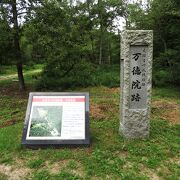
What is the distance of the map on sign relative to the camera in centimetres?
505

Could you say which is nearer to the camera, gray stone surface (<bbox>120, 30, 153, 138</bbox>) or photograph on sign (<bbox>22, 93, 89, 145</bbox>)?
photograph on sign (<bbox>22, 93, 89, 145</bbox>)

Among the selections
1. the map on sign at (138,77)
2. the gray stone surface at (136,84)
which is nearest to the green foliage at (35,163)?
the gray stone surface at (136,84)

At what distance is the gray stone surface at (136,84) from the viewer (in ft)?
16.4

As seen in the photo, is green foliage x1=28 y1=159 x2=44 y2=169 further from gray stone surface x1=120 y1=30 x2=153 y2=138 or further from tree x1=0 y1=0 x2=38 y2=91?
tree x1=0 y1=0 x2=38 y2=91

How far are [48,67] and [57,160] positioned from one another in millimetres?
8767

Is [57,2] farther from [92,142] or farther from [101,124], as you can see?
[92,142]

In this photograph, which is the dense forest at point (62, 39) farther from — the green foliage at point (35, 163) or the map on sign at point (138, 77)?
the green foliage at point (35, 163)

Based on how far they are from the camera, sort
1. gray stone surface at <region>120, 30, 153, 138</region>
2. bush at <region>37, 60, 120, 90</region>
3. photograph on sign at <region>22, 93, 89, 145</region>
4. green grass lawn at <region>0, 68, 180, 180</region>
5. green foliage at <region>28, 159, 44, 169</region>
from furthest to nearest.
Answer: bush at <region>37, 60, 120, 90</region> < gray stone surface at <region>120, 30, 153, 138</region> < photograph on sign at <region>22, 93, 89, 145</region> < green foliage at <region>28, 159, 44, 169</region> < green grass lawn at <region>0, 68, 180, 180</region>

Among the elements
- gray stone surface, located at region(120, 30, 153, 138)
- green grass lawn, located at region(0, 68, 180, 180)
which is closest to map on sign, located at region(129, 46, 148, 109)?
gray stone surface, located at region(120, 30, 153, 138)

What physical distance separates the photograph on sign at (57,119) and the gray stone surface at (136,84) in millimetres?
795

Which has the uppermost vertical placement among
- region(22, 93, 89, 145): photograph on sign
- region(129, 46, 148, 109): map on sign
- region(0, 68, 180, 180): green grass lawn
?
region(129, 46, 148, 109): map on sign

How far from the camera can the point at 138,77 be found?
5.10m

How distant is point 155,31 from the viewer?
12555 mm

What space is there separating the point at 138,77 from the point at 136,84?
5.5 inches
